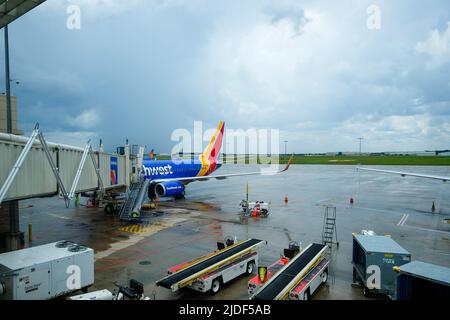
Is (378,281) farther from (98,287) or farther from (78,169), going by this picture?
(78,169)

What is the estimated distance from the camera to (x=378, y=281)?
11.4 meters

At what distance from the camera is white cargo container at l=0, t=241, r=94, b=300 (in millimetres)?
9758

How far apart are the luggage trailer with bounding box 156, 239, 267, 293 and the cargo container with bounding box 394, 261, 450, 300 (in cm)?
601

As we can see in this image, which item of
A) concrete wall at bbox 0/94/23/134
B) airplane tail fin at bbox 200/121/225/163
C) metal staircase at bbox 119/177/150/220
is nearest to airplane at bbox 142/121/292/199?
airplane tail fin at bbox 200/121/225/163

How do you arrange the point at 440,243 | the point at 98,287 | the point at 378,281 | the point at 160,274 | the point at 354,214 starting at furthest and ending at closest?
the point at 354,214 < the point at 440,243 < the point at 160,274 < the point at 98,287 < the point at 378,281

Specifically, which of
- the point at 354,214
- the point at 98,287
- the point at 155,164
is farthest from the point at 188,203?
the point at 98,287

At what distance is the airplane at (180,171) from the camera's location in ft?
102

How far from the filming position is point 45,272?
34.3ft

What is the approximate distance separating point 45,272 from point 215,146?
35.6 meters

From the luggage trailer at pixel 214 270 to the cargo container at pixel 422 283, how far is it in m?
6.01

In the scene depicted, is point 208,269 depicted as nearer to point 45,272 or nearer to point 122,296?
point 122,296

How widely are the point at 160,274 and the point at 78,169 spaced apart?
612 centimetres

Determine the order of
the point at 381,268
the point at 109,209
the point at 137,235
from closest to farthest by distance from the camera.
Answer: the point at 381,268, the point at 137,235, the point at 109,209

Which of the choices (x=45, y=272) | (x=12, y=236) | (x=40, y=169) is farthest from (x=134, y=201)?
(x=45, y=272)
